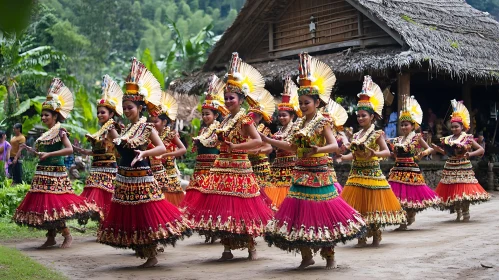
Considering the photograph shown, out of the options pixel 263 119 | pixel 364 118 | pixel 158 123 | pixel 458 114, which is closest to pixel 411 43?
pixel 458 114

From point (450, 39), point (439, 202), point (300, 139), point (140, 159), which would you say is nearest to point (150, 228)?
point (140, 159)

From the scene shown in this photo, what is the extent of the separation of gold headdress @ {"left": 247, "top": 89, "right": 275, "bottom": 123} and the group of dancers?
0.06 feet

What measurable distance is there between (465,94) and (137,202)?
1439cm

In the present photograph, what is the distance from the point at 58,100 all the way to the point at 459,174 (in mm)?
6615

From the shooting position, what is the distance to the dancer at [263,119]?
7426 mm

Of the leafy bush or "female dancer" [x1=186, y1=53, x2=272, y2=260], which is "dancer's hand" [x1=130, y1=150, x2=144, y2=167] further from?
the leafy bush

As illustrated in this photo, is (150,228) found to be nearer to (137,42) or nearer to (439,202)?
(439,202)

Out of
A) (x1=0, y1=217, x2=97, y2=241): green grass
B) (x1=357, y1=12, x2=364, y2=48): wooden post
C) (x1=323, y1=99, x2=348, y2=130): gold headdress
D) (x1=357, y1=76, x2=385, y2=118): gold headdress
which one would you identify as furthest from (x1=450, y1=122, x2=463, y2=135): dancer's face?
(x1=357, y1=12, x2=364, y2=48): wooden post

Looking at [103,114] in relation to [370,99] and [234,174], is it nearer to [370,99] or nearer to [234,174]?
[234,174]

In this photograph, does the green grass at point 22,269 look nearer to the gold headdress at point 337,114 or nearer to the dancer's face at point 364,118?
the dancer's face at point 364,118

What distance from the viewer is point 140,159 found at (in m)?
6.11

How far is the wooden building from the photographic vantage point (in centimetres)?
1548

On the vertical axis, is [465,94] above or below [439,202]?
above

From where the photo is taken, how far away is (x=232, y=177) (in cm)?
699
